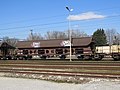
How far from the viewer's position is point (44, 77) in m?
22.0

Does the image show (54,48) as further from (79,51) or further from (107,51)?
(107,51)

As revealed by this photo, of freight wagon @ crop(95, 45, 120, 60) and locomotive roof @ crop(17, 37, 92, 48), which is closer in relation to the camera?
freight wagon @ crop(95, 45, 120, 60)

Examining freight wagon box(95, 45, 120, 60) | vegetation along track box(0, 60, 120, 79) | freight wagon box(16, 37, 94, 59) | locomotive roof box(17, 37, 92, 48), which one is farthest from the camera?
locomotive roof box(17, 37, 92, 48)

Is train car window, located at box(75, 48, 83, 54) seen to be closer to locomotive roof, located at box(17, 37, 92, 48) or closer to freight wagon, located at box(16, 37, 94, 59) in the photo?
freight wagon, located at box(16, 37, 94, 59)

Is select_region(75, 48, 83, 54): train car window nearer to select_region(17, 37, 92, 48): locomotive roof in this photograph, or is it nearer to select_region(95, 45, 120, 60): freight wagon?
select_region(17, 37, 92, 48): locomotive roof

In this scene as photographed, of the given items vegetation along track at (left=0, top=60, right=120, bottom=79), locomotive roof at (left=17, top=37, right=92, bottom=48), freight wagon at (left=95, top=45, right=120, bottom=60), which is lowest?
vegetation along track at (left=0, top=60, right=120, bottom=79)

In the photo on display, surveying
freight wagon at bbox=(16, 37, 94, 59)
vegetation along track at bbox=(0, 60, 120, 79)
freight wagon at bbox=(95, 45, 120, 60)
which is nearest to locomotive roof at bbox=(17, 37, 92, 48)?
freight wagon at bbox=(16, 37, 94, 59)

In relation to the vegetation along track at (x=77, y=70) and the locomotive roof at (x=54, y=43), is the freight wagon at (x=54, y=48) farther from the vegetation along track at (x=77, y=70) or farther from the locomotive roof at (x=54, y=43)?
the vegetation along track at (x=77, y=70)

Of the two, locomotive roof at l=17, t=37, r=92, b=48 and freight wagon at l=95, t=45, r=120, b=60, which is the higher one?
locomotive roof at l=17, t=37, r=92, b=48

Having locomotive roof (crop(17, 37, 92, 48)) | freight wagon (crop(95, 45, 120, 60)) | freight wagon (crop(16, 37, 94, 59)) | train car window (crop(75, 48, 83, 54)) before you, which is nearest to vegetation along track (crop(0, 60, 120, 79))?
freight wagon (crop(95, 45, 120, 60))

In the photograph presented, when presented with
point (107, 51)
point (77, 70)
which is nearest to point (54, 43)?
point (107, 51)

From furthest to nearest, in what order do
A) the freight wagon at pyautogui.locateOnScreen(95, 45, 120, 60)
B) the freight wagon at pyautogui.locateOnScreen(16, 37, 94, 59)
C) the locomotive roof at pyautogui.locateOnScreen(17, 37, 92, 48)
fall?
the locomotive roof at pyautogui.locateOnScreen(17, 37, 92, 48) → the freight wagon at pyautogui.locateOnScreen(16, 37, 94, 59) → the freight wagon at pyautogui.locateOnScreen(95, 45, 120, 60)

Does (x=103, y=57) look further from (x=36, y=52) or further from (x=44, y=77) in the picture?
(x=44, y=77)

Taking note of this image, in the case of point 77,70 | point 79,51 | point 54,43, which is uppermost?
point 54,43
